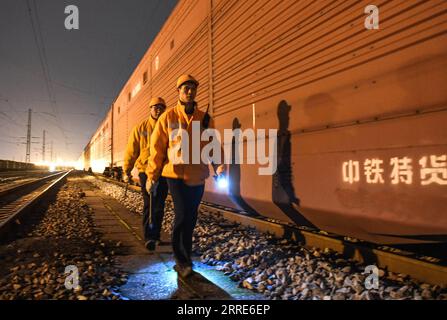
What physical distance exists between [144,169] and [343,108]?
8.35 feet

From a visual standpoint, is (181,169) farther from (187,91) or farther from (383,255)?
(383,255)

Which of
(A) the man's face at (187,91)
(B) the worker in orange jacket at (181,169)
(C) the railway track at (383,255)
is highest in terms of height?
(A) the man's face at (187,91)

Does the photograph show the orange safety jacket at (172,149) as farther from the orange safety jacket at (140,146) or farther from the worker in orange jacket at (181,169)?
the orange safety jacket at (140,146)

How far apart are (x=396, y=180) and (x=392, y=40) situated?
1264 mm

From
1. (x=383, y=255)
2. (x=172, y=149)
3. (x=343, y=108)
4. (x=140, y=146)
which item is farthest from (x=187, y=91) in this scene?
(x=383, y=255)

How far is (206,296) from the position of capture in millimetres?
2627

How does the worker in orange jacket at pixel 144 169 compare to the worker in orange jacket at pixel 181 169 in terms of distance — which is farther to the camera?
the worker in orange jacket at pixel 144 169

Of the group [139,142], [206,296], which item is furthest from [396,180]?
[139,142]

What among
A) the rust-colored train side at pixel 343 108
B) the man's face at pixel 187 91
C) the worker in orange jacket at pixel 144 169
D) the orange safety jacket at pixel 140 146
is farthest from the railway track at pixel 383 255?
the man's face at pixel 187 91

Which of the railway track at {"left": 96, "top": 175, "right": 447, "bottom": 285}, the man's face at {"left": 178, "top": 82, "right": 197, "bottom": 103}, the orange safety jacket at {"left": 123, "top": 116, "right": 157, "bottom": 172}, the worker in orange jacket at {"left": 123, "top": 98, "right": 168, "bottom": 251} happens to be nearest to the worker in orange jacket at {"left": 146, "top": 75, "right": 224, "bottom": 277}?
the man's face at {"left": 178, "top": 82, "right": 197, "bottom": 103}

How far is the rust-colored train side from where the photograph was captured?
2867 mm

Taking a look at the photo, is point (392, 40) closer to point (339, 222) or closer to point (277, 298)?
point (339, 222)

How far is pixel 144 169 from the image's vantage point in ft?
14.9

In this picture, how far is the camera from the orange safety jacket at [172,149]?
313cm
